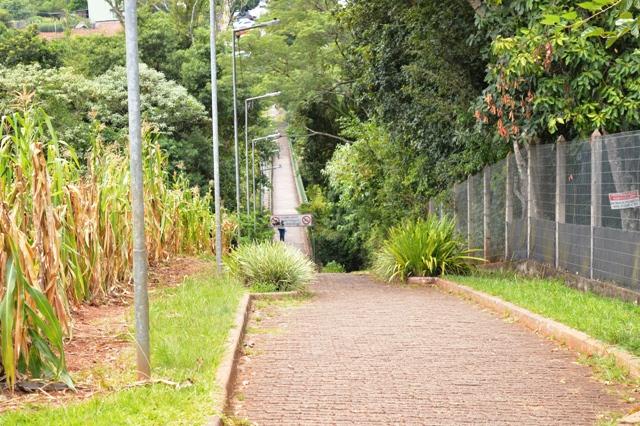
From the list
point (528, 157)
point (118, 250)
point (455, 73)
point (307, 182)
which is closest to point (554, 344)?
point (118, 250)

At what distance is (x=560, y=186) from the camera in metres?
16.0

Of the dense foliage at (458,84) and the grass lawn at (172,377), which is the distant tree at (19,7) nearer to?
the dense foliage at (458,84)

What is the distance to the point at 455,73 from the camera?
70.6 ft

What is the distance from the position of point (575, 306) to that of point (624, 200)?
1842 mm

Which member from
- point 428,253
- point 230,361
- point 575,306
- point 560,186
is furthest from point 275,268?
point 230,361

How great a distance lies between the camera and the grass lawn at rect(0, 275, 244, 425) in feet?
21.1

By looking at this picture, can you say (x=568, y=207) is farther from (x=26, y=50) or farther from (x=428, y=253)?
(x=26, y=50)

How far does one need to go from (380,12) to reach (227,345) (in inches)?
621

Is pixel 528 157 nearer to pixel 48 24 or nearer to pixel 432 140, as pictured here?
pixel 432 140

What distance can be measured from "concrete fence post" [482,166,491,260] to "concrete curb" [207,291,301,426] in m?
8.38

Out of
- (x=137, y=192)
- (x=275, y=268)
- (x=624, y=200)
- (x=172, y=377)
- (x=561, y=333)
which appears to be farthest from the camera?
(x=275, y=268)

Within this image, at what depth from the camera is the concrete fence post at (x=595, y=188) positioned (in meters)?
14.0

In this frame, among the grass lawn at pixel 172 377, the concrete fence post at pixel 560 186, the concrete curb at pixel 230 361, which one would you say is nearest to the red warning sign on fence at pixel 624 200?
the concrete fence post at pixel 560 186

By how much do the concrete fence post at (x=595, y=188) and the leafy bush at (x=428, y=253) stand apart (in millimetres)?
6192
